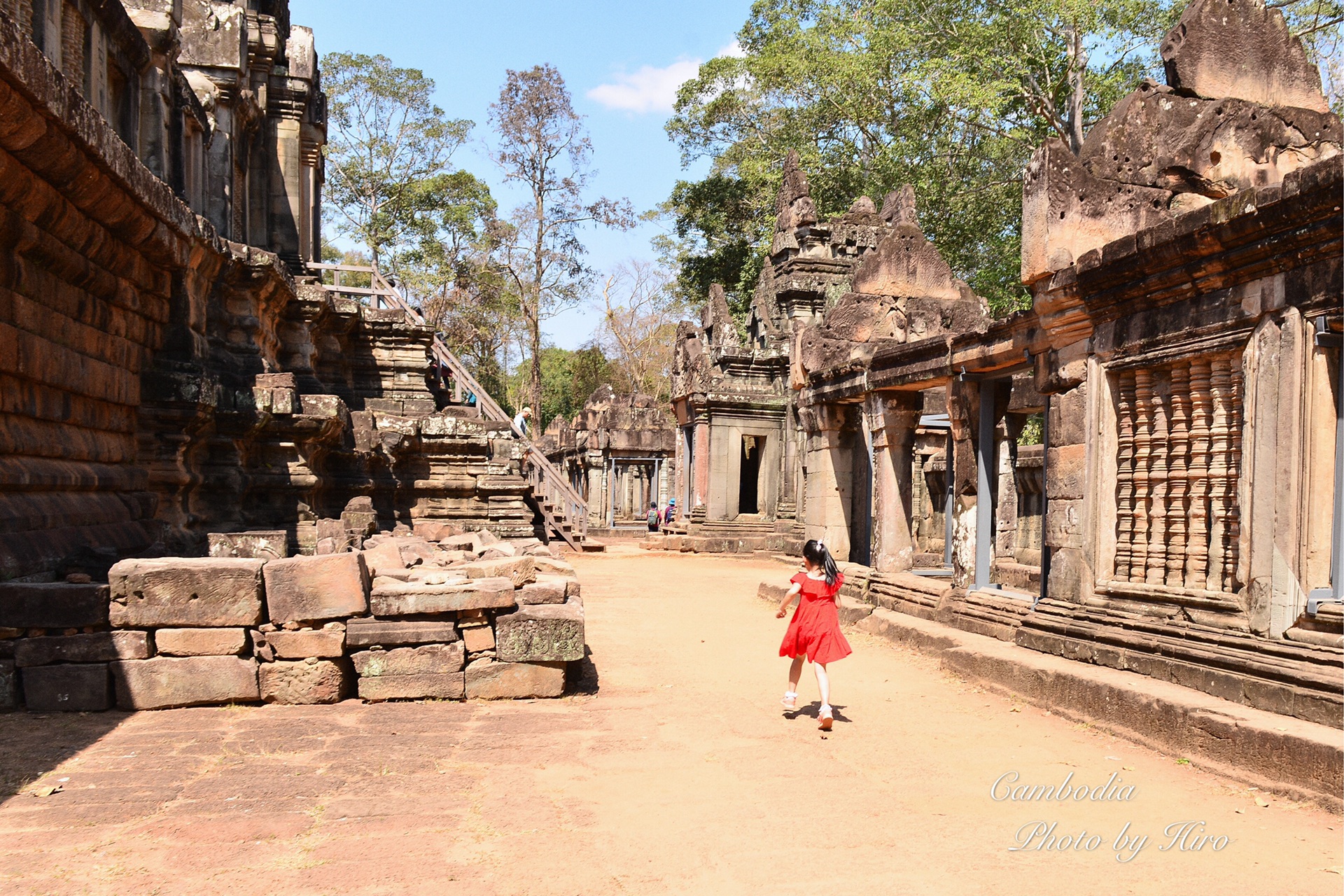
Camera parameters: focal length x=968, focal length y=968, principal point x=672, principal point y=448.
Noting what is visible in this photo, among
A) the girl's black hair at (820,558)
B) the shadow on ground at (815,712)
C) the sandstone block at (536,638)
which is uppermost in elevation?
the girl's black hair at (820,558)

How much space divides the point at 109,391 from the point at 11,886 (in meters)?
4.74

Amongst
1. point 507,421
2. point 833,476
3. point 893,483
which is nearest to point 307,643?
point 893,483

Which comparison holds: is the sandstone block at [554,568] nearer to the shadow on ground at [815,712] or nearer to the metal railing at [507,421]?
the shadow on ground at [815,712]

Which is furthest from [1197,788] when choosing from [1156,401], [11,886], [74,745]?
[74,745]

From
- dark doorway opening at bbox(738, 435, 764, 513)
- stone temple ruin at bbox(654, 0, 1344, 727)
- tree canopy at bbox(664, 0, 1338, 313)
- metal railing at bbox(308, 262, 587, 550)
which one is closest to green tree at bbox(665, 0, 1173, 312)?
tree canopy at bbox(664, 0, 1338, 313)

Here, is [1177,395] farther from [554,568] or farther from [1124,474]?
[554,568]

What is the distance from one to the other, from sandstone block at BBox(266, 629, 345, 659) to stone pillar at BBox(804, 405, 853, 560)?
7.66 meters

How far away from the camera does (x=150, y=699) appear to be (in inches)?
206

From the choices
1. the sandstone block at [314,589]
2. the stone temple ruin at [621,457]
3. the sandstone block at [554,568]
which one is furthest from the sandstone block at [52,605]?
the stone temple ruin at [621,457]

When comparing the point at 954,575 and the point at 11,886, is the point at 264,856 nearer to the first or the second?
the point at 11,886

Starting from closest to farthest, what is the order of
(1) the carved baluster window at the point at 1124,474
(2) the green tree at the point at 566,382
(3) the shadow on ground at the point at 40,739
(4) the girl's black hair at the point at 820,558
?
(3) the shadow on ground at the point at 40,739 → (4) the girl's black hair at the point at 820,558 → (1) the carved baluster window at the point at 1124,474 → (2) the green tree at the point at 566,382

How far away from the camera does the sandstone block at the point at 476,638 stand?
575 cm

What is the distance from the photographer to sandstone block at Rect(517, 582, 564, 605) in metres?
6.07

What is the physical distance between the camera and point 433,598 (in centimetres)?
562
